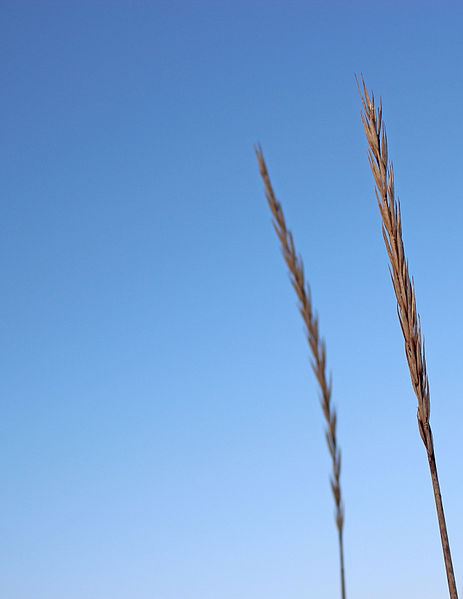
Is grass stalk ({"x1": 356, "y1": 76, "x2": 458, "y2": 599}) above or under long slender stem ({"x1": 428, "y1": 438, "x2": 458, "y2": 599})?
above

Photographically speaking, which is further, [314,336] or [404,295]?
[404,295]

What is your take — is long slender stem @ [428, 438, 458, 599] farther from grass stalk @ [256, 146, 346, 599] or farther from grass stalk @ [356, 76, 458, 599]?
grass stalk @ [256, 146, 346, 599]

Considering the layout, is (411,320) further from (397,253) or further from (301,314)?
(301,314)

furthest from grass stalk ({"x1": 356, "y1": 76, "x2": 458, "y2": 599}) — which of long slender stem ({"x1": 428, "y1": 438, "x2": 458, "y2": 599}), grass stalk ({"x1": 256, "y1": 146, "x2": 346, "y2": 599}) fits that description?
grass stalk ({"x1": 256, "y1": 146, "x2": 346, "y2": 599})

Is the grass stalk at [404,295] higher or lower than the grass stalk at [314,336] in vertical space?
higher

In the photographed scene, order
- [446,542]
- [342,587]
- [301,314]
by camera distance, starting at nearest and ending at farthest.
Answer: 1. [342,587]
2. [301,314]
3. [446,542]

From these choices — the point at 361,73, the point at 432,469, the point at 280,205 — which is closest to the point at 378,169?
the point at 361,73

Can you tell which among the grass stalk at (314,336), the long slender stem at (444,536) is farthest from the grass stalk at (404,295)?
the grass stalk at (314,336)

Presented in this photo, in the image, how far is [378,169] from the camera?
2.83 m

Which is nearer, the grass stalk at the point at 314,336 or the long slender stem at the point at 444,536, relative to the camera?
the grass stalk at the point at 314,336

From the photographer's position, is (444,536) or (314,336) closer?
(314,336)

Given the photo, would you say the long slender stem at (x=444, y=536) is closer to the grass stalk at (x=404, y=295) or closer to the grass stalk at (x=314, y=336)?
the grass stalk at (x=404, y=295)

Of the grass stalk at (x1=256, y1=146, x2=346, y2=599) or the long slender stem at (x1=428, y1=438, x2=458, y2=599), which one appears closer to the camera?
the grass stalk at (x1=256, y1=146, x2=346, y2=599)

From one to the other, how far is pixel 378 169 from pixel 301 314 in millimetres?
1552
